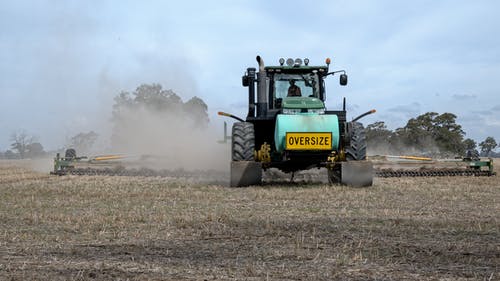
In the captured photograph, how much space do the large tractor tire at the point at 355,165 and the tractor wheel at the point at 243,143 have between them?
225 centimetres

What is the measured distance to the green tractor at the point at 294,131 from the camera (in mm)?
14484

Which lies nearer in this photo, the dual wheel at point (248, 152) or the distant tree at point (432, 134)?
the dual wheel at point (248, 152)

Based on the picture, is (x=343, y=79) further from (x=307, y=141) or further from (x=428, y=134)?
(x=428, y=134)

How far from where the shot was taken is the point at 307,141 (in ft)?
47.3

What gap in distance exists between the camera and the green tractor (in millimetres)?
14484

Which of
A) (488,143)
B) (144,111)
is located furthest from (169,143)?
(488,143)

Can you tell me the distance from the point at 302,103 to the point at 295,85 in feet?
3.82

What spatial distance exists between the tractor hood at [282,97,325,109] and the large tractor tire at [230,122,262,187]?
3.56 feet

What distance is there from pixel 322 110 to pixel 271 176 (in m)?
4.82

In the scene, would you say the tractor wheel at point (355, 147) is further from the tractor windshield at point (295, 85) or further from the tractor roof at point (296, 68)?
the tractor roof at point (296, 68)

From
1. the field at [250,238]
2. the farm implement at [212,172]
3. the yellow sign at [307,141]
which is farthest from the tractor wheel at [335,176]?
the farm implement at [212,172]

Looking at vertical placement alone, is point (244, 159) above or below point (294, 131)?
below

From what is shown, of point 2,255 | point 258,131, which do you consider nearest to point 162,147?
point 258,131

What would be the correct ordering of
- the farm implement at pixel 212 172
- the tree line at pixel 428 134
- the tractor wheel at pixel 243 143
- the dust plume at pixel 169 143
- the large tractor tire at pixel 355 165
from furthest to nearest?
the tree line at pixel 428 134 → the dust plume at pixel 169 143 → the farm implement at pixel 212 172 → the tractor wheel at pixel 243 143 → the large tractor tire at pixel 355 165
